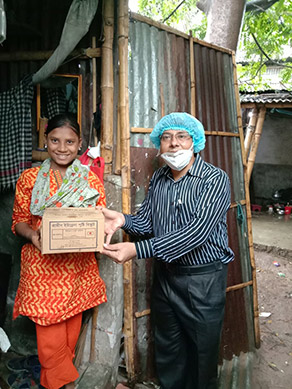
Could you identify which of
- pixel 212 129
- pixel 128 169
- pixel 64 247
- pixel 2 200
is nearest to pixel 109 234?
pixel 64 247

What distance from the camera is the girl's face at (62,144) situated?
2000mm

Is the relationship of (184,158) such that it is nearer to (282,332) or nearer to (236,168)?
(236,168)

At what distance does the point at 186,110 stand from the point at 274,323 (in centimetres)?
309

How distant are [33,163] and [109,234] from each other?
3.93 feet

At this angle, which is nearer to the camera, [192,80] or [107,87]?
[107,87]

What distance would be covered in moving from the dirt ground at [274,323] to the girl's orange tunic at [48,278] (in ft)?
6.81

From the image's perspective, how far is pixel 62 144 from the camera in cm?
201

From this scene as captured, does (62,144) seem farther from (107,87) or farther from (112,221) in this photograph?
(107,87)

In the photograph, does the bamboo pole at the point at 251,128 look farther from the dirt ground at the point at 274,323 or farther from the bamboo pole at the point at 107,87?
the bamboo pole at the point at 107,87

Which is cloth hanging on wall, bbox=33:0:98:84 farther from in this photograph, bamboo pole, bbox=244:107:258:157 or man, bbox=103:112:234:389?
bamboo pole, bbox=244:107:258:157

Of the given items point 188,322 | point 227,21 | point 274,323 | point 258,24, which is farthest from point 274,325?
point 258,24

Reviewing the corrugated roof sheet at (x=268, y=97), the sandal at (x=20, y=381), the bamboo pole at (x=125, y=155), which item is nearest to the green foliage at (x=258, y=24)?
the corrugated roof sheet at (x=268, y=97)

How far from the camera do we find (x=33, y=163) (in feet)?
9.14

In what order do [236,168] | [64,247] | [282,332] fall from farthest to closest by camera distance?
[282,332]
[236,168]
[64,247]
